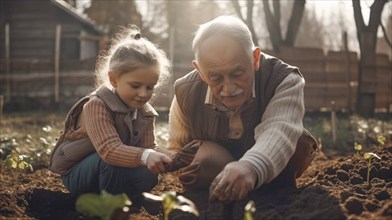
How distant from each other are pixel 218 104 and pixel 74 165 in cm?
94

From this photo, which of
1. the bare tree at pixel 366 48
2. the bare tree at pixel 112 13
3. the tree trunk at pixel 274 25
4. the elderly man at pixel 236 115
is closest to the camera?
the elderly man at pixel 236 115

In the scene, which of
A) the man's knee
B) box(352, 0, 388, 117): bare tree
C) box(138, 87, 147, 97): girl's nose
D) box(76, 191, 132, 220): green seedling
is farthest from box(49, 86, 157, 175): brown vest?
box(352, 0, 388, 117): bare tree

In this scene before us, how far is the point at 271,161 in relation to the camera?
216 centimetres

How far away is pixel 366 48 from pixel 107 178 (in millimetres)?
8541

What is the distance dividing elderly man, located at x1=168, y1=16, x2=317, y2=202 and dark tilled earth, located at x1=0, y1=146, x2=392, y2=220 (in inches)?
5.4

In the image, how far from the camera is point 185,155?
279 centimetres

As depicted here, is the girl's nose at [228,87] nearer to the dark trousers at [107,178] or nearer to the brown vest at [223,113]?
the brown vest at [223,113]

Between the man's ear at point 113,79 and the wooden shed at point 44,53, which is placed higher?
the man's ear at point 113,79

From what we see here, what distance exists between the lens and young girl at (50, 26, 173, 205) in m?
2.57

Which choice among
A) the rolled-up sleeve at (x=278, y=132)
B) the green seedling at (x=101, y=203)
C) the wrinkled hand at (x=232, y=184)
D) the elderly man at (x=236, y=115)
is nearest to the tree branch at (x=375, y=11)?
the elderly man at (x=236, y=115)

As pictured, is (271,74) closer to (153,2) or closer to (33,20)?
(33,20)

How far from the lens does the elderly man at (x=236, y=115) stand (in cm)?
214

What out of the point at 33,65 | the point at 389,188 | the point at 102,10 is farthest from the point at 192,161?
the point at 102,10

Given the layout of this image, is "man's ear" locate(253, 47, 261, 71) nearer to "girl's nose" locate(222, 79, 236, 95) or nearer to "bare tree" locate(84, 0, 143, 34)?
"girl's nose" locate(222, 79, 236, 95)
